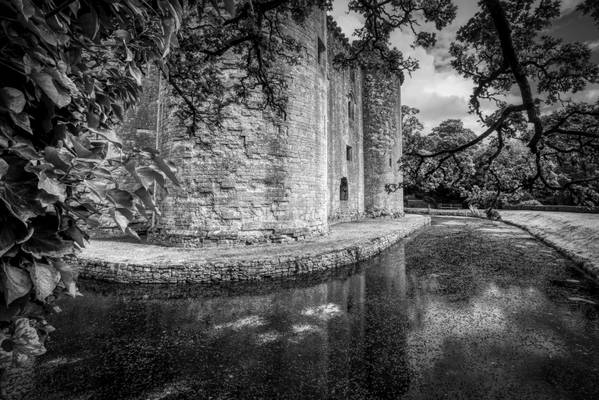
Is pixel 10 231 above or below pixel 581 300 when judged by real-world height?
above

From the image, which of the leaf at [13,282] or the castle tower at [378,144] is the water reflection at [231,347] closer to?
the leaf at [13,282]

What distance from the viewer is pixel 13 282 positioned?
3.09 feet

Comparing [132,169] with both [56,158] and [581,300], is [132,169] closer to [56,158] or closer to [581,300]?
[56,158]

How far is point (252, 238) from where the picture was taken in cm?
966

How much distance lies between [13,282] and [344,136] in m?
18.9

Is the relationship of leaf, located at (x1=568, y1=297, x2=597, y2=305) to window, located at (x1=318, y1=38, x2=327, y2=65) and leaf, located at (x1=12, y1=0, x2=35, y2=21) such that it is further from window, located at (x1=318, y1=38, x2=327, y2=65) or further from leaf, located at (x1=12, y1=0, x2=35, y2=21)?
window, located at (x1=318, y1=38, x2=327, y2=65)

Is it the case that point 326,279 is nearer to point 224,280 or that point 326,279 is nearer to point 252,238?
point 224,280

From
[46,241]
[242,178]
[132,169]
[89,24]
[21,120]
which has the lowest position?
[46,241]

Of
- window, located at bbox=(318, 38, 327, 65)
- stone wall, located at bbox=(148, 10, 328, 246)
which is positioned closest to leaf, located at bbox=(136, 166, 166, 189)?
stone wall, located at bbox=(148, 10, 328, 246)

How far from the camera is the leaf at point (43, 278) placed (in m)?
0.98

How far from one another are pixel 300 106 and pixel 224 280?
6794mm

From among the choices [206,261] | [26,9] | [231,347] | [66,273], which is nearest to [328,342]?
[231,347]

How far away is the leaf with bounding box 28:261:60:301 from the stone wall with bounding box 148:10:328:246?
8.61m

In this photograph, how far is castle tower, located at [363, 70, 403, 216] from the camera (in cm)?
2191
